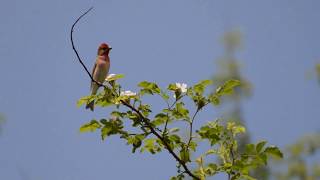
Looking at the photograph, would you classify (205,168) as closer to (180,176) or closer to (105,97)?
(180,176)

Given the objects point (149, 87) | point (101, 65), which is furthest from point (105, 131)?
point (101, 65)

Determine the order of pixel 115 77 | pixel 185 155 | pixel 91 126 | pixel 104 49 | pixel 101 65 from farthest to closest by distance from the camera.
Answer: pixel 104 49 < pixel 101 65 < pixel 115 77 < pixel 91 126 < pixel 185 155

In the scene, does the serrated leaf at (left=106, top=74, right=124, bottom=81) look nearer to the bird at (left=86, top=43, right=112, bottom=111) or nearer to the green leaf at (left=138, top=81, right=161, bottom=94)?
the green leaf at (left=138, top=81, right=161, bottom=94)

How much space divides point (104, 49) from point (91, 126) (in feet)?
15.2

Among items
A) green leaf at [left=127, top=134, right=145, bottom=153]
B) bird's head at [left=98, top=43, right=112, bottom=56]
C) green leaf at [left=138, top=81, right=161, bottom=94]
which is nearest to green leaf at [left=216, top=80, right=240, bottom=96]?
green leaf at [left=138, top=81, right=161, bottom=94]

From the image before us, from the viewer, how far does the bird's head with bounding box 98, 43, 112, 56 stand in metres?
7.67

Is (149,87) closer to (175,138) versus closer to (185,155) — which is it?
(175,138)

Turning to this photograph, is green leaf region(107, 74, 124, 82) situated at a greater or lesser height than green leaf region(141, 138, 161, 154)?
greater

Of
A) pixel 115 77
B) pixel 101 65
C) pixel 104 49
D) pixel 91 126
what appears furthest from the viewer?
pixel 104 49

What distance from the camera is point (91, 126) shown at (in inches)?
125

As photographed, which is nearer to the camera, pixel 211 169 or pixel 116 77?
pixel 211 169

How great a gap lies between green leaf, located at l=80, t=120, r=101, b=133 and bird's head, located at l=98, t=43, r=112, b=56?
4.52 m

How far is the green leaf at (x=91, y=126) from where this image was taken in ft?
10.3

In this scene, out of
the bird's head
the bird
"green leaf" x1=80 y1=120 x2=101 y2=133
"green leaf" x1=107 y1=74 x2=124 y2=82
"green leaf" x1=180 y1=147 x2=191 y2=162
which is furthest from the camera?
the bird's head
